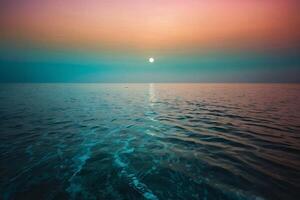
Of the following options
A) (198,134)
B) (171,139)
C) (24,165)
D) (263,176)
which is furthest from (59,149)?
(263,176)

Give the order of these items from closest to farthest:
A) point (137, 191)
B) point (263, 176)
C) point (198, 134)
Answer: point (137, 191) → point (263, 176) → point (198, 134)

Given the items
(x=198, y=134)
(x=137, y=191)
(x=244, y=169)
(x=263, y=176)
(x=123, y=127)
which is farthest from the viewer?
(x=123, y=127)

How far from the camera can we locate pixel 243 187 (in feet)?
24.6

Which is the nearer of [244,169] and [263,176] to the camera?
[263,176]

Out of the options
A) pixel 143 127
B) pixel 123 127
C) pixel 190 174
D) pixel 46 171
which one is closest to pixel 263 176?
pixel 190 174

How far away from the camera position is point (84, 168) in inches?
378

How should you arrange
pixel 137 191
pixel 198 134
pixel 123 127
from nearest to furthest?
pixel 137 191
pixel 198 134
pixel 123 127

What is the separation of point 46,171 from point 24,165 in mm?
1781

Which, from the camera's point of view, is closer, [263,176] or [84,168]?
[263,176]

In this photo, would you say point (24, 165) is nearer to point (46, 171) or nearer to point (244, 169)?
point (46, 171)

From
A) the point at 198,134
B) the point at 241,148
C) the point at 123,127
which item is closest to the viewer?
the point at 241,148

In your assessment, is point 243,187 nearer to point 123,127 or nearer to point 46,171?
point 46,171

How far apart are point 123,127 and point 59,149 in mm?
Answer: 7777

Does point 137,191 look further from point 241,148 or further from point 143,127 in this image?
point 143,127
